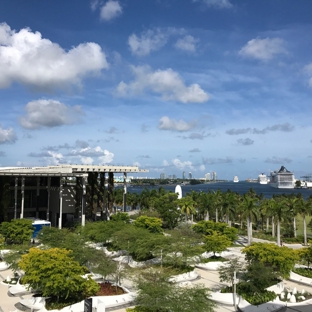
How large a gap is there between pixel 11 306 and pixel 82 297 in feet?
17.6

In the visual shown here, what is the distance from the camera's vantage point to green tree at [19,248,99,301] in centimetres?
2488

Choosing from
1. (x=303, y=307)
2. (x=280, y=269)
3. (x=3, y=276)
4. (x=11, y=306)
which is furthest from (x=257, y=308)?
(x=3, y=276)

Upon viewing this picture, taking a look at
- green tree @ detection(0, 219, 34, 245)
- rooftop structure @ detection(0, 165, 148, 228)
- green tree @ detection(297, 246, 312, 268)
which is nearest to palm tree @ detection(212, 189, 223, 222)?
rooftop structure @ detection(0, 165, 148, 228)

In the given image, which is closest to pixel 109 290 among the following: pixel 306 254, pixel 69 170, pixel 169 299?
pixel 169 299

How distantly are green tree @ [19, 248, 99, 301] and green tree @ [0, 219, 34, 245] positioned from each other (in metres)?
20.6

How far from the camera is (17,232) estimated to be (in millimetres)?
46438

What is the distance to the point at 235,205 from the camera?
6053 centimetres

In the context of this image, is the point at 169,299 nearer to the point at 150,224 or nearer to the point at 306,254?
the point at 306,254

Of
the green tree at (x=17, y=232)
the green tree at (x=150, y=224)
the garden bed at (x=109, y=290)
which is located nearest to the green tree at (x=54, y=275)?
the garden bed at (x=109, y=290)

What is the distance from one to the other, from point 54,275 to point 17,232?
2437cm

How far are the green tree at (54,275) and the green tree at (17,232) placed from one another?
2062 cm

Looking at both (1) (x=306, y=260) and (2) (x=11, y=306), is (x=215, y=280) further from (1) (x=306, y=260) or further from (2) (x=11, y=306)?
(2) (x=11, y=306)

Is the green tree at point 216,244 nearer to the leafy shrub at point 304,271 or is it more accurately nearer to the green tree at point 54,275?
the leafy shrub at point 304,271

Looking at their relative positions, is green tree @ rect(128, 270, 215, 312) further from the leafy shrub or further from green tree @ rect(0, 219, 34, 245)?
green tree @ rect(0, 219, 34, 245)
